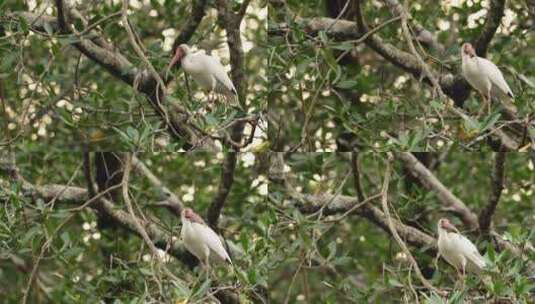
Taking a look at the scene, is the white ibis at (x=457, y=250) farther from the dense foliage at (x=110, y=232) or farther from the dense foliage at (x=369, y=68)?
the dense foliage at (x=110, y=232)

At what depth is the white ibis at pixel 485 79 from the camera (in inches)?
124

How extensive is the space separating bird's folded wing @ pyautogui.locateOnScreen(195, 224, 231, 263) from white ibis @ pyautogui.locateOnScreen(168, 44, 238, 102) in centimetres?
40

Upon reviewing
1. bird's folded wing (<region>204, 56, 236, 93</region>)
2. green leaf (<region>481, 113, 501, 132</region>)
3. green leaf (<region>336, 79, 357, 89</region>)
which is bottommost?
green leaf (<region>481, 113, 501, 132</region>)

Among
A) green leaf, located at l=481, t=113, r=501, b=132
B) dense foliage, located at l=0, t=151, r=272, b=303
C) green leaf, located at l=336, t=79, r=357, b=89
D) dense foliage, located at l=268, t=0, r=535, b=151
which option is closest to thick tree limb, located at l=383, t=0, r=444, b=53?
dense foliage, located at l=268, t=0, r=535, b=151

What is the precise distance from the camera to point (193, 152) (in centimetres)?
A: 339

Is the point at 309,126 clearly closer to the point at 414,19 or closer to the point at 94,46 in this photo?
the point at 414,19

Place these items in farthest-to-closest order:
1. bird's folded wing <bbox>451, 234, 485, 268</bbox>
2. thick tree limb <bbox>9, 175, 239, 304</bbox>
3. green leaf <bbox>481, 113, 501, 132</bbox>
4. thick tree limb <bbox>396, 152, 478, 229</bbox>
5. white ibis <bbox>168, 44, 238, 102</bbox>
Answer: thick tree limb <bbox>396, 152, 478, 229</bbox>
thick tree limb <bbox>9, 175, 239, 304</bbox>
white ibis <bbox>168, 44, 238, 102</bbox>
bird's folded wing <bbox>451, 234, 485, 268</bbox>
green leaf <bbox>481, 113, 501, 132</bbox>

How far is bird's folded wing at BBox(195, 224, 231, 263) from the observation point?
3.23 meters

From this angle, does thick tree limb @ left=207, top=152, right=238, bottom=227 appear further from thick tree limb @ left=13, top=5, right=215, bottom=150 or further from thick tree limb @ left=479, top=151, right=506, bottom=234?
thick tree limb @ left=479, top=151, right=506, bottom=234

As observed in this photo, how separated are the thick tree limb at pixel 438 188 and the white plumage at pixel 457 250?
185 mm

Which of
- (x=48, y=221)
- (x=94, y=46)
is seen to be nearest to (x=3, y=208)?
(x=48, y=221)

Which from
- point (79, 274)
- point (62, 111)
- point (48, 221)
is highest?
point (62, 111)

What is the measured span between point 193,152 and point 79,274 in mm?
548

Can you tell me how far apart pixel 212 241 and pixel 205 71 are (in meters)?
0.51
